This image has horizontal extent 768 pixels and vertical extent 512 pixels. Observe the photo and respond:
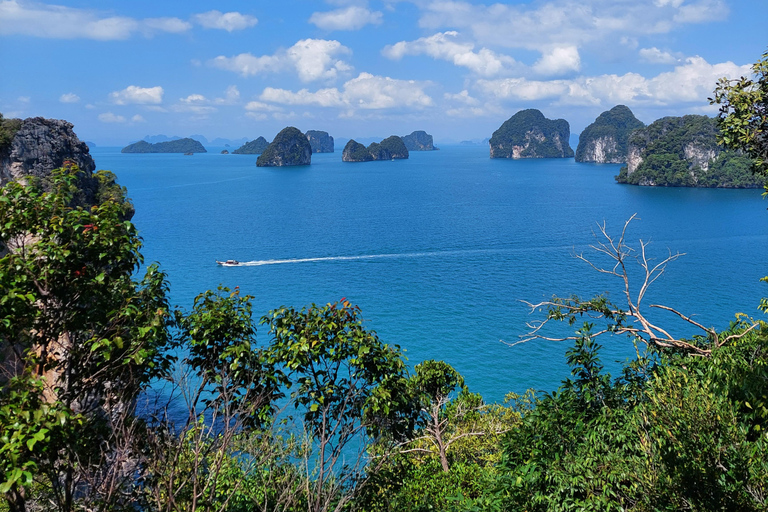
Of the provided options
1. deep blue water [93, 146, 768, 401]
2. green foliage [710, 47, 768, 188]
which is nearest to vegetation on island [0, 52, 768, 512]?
green foliage [710, 47, 768, 188]

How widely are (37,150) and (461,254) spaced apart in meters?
38.5

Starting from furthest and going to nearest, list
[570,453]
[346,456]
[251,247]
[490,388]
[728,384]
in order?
[251,247], [490,388], [346,456], [570,453], [728,384]

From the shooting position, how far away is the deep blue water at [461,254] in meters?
35.6

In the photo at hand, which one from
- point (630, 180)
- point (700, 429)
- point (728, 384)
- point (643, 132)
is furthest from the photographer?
point (643, 132)

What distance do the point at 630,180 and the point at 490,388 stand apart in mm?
111751

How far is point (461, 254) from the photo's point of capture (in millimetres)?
55656

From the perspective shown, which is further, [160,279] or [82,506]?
[160,279]

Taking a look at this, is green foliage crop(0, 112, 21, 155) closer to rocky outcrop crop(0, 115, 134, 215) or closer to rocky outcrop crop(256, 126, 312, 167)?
rocky outcrop crop(0, 115, 134, 215)

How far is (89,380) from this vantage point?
271 inches

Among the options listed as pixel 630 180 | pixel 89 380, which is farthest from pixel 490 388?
pixel 630 180

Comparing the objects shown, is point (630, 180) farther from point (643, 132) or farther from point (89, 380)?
point (89, 380)

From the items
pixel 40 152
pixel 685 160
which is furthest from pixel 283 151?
pixel 40 152

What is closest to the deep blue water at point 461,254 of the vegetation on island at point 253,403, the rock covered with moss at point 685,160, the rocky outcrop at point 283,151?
the rock covered with moss at point 685,160

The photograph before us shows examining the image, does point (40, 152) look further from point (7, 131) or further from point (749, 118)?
point (749, 118)
